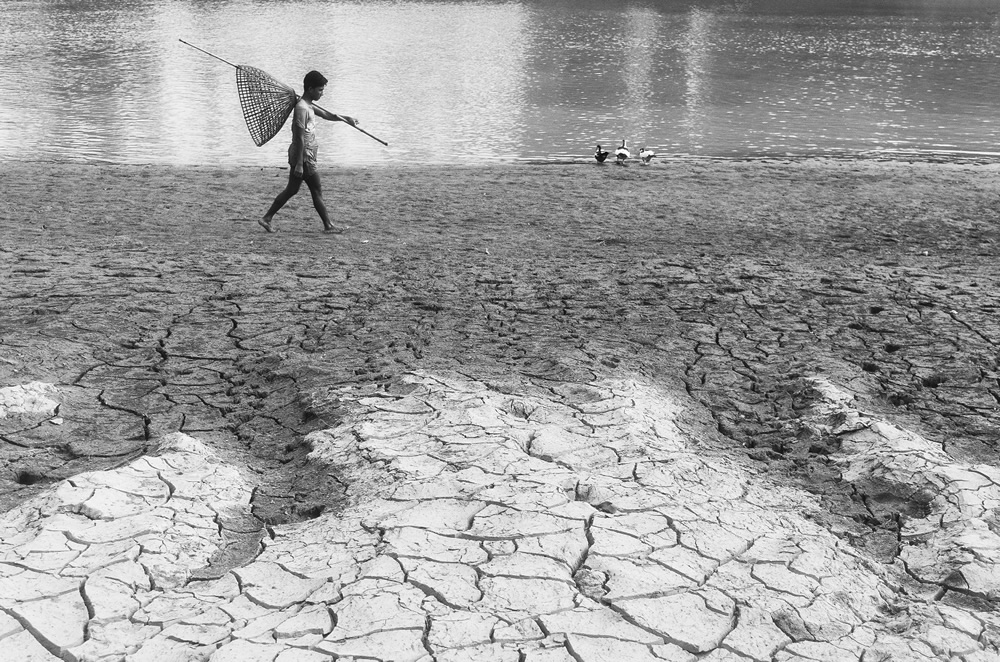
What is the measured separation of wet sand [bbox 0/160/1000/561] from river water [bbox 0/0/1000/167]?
4395mm

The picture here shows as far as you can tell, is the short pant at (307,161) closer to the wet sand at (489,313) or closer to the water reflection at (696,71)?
the wet sand at (489,313)

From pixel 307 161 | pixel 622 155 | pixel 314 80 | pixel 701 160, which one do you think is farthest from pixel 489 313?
pixel 701 160

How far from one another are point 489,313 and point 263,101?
10.9ft

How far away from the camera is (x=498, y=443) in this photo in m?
4.98

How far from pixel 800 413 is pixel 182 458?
3.20 meters

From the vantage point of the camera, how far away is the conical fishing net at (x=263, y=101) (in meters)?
8.81

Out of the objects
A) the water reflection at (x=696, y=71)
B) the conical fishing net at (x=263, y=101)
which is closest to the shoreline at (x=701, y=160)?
the water reflection at (x=696, y=71)

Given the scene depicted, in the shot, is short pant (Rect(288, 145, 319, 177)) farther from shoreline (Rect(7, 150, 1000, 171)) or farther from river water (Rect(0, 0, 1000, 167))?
river water (Rect(0, 0, 1000, 167))

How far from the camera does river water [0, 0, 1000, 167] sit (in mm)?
15539

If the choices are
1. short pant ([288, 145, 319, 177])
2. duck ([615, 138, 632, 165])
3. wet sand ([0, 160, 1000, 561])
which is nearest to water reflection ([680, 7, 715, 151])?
duck ([615, 138, 632, 165])

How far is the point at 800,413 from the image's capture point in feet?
17.9

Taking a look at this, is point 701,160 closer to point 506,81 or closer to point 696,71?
point 506,81

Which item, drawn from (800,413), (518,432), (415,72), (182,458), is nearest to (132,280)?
(182,458)

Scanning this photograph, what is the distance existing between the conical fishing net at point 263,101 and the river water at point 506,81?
16.2 ft
